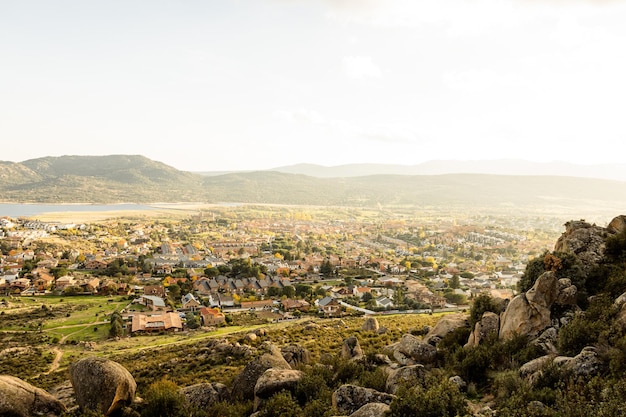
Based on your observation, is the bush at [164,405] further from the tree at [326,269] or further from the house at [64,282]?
the tree at [326,269]

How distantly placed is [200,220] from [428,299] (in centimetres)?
11352

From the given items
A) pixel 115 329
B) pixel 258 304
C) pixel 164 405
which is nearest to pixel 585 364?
pixel 164 405

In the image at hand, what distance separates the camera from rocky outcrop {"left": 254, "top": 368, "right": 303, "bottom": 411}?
12.3m

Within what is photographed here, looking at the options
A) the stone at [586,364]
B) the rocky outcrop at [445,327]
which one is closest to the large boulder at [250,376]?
the rocky outcrop at [445,327]

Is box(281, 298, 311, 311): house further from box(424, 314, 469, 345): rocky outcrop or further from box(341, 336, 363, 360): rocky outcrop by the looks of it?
box(424, 314, 469, 345): rocky outcrop

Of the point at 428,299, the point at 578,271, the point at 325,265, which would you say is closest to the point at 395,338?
the point at 578,271

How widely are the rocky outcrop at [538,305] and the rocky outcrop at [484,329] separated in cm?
41

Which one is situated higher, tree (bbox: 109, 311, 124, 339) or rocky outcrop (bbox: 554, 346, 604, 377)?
rocky outcrop (bbox: 554, 346, 604, 377)

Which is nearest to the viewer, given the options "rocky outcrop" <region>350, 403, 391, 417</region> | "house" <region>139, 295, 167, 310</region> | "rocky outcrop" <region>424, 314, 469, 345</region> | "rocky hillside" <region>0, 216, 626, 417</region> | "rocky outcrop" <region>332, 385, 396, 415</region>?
"rocky hillside" <region>0, 216, 626, 417</region>

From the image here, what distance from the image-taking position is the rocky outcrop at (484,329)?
1470 cm

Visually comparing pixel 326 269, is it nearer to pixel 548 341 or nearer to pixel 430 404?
pixel 548 341

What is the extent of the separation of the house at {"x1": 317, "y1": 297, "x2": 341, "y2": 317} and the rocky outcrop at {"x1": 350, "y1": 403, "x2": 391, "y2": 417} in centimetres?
3523

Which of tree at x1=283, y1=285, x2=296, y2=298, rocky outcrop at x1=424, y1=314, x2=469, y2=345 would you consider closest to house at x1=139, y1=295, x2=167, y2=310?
tree at x1=283, y1=285, x2=296, y2=298

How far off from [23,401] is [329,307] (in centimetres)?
3663
